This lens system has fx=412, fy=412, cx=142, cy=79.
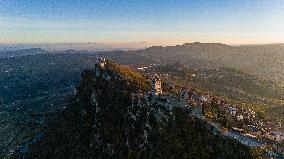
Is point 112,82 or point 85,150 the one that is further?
point 112,82

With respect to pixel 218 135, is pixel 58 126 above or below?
below

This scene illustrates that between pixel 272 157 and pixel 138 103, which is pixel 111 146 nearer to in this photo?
pixel 138 103

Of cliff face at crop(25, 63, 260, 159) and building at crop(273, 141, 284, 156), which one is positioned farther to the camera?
building at crop(273, 141, 284, 156)

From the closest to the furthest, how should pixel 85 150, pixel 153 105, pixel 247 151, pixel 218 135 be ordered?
pixel 247 151 → pixel 218 135 → pixel 153 105 → pixel 85 150

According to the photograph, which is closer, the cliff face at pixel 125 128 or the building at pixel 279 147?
the cliff face at pixel 125 128

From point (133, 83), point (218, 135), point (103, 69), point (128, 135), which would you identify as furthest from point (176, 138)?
point (103, 69)

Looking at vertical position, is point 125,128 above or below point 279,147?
above

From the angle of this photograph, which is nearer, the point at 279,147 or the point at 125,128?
the point at 279,147

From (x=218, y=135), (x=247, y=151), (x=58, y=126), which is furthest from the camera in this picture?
(x=58, y=126)
